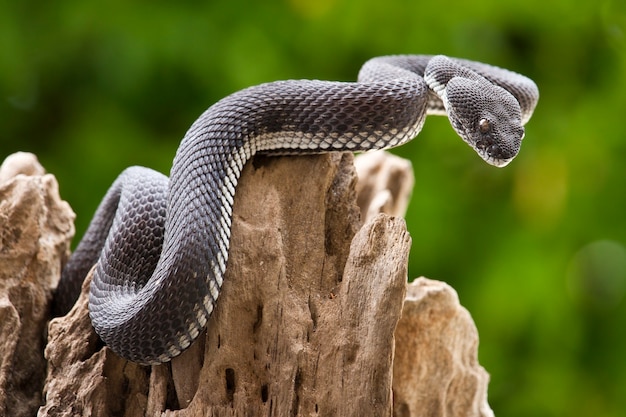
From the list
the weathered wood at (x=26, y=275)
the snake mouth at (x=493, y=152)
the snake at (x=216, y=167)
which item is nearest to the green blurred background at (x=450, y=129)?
the weathered wood at (x=26, y=275)

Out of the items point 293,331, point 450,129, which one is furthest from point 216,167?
point 450,129

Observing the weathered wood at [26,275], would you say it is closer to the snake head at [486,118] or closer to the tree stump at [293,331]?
the tree stump at [293,331]

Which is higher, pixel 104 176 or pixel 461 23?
pixel 461 23

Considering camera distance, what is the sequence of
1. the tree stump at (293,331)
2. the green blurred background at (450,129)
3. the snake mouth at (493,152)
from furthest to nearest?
the green blurred background at (450,129)
the snake mouth at (493,152)
the tree stump at (293,331)

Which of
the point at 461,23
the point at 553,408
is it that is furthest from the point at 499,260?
the point at 461,23

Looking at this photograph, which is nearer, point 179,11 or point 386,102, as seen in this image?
point 386,102

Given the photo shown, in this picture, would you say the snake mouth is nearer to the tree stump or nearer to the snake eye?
the snake eye

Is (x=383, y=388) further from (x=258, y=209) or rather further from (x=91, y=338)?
(x=91, y=338)

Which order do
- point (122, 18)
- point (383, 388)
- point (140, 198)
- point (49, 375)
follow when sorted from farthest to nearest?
point (122, 18), point (140, 198), point (49, 375), point (383, 388)
